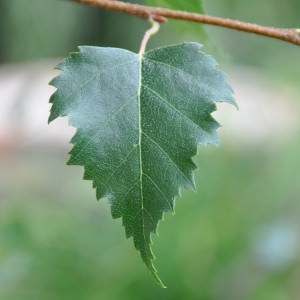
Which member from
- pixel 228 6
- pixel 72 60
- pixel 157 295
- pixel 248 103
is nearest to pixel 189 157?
pixel 72 60

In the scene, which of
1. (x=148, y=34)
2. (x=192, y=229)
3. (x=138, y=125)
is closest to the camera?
(x=138, y=125)

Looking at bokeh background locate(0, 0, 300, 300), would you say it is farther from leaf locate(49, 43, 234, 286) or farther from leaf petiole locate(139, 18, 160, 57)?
leaf locate(49, 43, 234, 286)

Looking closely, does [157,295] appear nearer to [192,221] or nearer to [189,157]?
[192,221]

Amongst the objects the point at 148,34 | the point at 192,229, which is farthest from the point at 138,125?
the point at 192,229

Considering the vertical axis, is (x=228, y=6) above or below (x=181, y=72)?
above

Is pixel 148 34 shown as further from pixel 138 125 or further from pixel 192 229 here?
pixel 192 229

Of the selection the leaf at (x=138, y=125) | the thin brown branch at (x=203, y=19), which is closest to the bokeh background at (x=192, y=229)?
the thin brown branch at (x=203, y=19)
